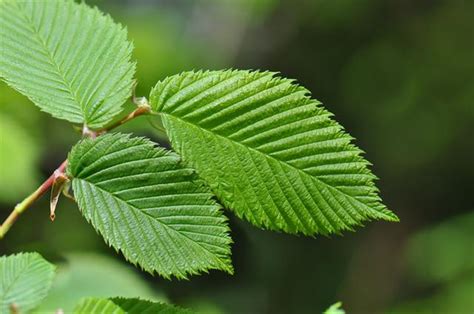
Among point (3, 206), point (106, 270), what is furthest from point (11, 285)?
point (3, 206)

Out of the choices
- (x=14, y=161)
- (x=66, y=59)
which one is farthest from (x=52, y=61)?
(x=14, y=161)

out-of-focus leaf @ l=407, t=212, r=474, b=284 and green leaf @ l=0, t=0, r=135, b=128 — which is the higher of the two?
green leaf @ l=0, t=0, r=135, b=128

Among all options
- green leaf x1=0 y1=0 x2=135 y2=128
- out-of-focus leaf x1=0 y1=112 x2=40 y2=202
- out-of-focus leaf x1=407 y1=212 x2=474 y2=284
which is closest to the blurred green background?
out-of-focus leaf x1=407 y1=212 x2=474 y2=284

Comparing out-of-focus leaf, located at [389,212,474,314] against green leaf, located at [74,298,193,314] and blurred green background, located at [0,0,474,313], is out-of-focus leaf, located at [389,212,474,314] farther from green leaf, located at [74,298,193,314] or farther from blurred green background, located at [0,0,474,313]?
green leaf, located at [74,298,193,314]

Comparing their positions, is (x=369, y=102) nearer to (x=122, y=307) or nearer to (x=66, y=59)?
(x=66, y=59)

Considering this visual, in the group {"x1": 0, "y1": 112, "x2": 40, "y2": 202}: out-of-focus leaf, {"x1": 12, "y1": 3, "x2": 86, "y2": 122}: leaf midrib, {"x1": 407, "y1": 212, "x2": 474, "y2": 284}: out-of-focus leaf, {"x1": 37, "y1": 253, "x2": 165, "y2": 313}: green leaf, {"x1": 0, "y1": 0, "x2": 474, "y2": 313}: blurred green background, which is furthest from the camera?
{"x1": 0, "y1": 0, "x2": 474, "y2": 313}: blurred green background

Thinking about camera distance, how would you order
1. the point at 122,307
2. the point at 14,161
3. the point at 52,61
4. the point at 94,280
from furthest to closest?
the point at 14,161 → the point at 94,280 → the point at 52,61 → the point at 122,307
